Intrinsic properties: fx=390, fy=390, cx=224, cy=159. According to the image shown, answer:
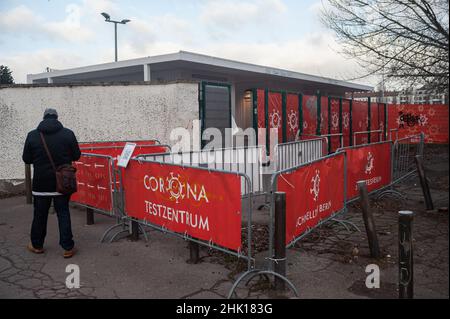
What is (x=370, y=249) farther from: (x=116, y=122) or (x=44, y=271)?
(x=116, y=122)

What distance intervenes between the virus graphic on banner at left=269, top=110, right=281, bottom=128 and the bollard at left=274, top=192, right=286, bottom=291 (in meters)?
7.40

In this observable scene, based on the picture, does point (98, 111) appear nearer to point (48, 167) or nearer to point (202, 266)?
point (48, 167)

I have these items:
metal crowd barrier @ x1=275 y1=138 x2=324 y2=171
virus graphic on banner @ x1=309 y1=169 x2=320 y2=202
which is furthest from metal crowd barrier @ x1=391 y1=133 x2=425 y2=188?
virus graphic on banner @ x1=309 y1=169 x2=320 y2=202

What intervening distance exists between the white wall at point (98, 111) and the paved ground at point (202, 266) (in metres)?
3.83

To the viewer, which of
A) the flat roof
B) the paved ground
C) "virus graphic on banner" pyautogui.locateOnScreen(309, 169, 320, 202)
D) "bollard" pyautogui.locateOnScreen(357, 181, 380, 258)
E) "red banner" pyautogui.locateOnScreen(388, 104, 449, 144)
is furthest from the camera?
"red banner" pyautogui.locateOnScreen(388, 104, 449, 144)

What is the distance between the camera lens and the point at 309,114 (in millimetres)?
13438

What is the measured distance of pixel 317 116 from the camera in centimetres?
1402

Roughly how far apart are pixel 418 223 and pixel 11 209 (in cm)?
772

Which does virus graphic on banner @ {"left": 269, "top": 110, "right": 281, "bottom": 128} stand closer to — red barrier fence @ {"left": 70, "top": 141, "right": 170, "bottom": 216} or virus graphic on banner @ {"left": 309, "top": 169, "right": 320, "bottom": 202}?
red barrier fence @ {"left": 70, "top": 141, "right": 170, "bottom": 216}

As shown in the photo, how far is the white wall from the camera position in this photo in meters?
9.66

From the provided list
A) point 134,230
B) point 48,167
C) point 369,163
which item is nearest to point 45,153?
point 48,167

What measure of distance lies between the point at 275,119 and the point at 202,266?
285 inches

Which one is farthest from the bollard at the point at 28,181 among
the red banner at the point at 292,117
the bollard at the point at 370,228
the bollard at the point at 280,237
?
the red banner at the point at 292,117

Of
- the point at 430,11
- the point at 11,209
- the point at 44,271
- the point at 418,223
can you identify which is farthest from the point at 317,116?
the point at 44,271
